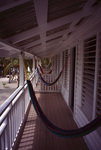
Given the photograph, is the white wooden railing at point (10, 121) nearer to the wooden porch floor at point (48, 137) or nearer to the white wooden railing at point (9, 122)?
the white wooden railing at point (9, 122)

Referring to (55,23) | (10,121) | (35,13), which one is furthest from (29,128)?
(35,13)

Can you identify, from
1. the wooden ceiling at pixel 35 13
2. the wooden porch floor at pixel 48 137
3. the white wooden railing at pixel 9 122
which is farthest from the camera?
the wooden porch floor at pixel 48 137

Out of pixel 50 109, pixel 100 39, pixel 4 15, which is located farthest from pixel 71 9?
pixel 50 109

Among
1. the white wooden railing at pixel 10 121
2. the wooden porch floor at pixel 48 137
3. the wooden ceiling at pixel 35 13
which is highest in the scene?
the wooden ceiling at pixel 35 13

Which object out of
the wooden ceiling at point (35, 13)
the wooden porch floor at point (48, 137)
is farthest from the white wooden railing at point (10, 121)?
the wooden ceiling at point (35, 13)

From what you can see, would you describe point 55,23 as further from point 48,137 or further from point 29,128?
point 29,128

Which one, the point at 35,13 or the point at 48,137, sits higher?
the point at 35,13

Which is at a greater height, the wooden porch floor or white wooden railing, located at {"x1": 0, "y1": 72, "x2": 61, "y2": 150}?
white wooden railing, located at {"x1": 0, "y1": 72, "x2": 61, "y2": 150}

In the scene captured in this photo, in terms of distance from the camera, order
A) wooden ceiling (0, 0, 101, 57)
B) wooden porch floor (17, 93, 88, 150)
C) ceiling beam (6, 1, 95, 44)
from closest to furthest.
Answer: wooden ceiling (0, 0, 101, 57) < ceiling beam (6, 1, 95, 44) < wooden porch floor (17, 93, 88, 150)

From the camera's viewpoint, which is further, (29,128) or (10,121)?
(29,128)

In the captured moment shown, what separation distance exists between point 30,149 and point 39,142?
0.79 ft

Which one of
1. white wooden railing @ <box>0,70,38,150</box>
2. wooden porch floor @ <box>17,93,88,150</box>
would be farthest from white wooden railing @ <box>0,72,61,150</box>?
wooden porch floor @ <box>17,93,88,150</box>

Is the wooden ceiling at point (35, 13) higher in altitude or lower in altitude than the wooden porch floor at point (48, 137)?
higher

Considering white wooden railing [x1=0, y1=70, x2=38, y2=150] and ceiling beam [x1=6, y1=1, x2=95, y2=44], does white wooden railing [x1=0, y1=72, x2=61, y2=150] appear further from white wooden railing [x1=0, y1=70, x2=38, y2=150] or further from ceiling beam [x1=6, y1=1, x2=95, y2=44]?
ceiling beam [x1=6, y1=1, x2=95, y2=44]
